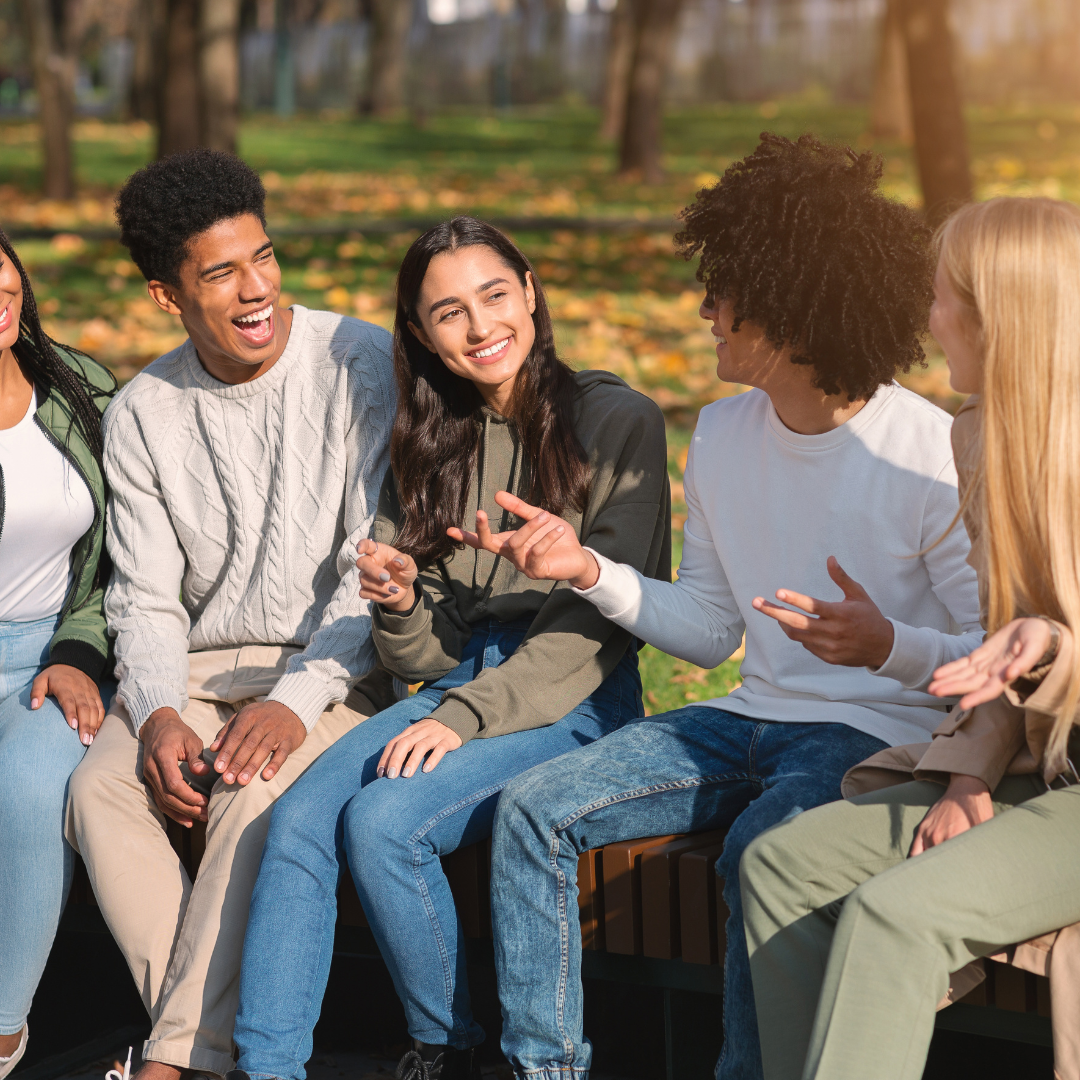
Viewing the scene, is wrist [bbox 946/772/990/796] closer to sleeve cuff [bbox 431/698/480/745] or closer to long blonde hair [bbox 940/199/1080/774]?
long blonde hair [bbox 940/199/1080/774]

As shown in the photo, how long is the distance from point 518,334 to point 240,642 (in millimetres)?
1070

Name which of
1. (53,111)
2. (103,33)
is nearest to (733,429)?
(53,111)

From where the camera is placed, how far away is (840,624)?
2.59 m

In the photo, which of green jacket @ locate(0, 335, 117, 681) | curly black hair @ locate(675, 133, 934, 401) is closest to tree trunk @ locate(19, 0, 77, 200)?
green jacket @ locate(0, 335, 117, 681)

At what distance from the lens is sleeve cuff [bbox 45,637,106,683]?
3547 mm

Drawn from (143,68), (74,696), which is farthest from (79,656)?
(143,68)

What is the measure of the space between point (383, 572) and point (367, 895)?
695mm

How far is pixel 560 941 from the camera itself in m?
2.74

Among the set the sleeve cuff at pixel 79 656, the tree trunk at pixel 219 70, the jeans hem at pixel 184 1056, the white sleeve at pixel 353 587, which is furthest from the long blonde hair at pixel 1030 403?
the tree trunk at pixel 219 70

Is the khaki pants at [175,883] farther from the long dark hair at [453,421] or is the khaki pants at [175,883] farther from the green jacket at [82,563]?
the long dark hair at [453,421]

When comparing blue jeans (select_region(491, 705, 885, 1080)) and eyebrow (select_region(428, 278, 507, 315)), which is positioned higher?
eyebrow (select_region(428, 278, 507, 315))

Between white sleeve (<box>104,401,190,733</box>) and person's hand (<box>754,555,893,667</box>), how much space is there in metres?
1.61

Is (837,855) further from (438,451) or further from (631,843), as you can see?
(438,451)

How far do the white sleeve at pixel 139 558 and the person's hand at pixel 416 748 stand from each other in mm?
743
